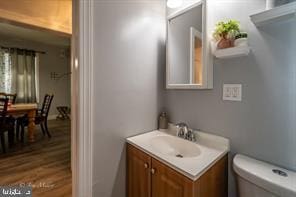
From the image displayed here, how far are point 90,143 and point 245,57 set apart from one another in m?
1.18

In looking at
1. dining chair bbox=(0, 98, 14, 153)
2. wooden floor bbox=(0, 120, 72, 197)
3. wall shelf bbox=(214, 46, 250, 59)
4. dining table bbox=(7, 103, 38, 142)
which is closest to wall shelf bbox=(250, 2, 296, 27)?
wall shelf bbox=(214, 46, 250, 59)

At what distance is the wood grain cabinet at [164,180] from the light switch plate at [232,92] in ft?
1.30

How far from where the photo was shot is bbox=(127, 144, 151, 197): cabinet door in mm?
1252

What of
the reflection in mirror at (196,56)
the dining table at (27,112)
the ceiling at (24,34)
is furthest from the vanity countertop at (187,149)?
the ceiling at (24,34)

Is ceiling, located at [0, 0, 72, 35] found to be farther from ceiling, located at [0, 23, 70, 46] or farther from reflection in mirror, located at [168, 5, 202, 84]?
ceiling, located at [0, 23, 70, 46]

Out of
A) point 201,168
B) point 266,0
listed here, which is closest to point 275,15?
point 266,0

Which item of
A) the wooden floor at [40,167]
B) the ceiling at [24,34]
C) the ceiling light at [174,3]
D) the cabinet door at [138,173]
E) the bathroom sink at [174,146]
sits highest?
the ceiling at [24,34]

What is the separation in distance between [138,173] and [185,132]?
1.61 feet

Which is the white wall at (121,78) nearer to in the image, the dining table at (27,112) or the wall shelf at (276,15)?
the wall shelf at (276,15)

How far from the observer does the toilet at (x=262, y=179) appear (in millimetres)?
809

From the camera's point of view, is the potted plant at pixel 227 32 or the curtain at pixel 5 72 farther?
the curtain at pixel 5 72

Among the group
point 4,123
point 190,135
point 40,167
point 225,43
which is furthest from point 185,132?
point 4,123

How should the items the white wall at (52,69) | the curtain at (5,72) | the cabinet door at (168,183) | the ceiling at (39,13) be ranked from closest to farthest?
the cabinet door at (168,183)
the ceiling at (39,13)
the curtain at (5,72)
the white wall at (52,69)

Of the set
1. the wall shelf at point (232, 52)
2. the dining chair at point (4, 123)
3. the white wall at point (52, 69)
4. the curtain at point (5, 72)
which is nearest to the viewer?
the wall shelf at point (232, 52)
